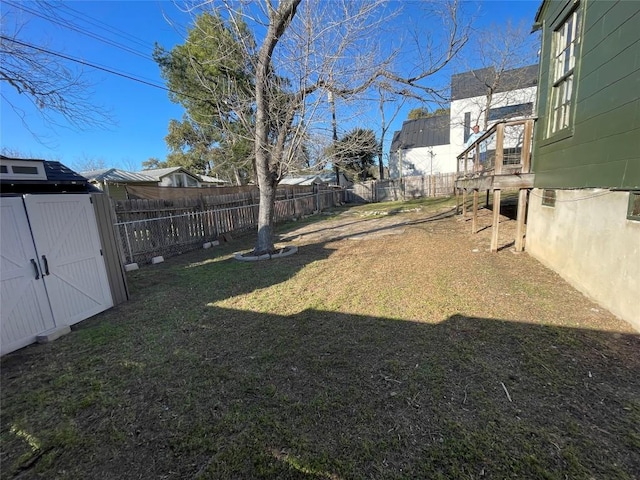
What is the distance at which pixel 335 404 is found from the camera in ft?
7.48

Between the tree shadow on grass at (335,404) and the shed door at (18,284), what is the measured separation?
0.33m

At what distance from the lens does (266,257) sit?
7.11m

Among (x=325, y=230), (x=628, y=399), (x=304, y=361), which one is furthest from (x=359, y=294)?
(x=325, y=230)

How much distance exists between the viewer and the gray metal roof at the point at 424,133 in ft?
86.7

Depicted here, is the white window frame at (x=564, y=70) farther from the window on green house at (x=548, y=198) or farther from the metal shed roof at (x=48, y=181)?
the metal shed roof at (x=48, y=181)

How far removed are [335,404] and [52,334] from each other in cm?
367

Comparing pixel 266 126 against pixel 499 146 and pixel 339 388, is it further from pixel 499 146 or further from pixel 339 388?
pixel 339 388

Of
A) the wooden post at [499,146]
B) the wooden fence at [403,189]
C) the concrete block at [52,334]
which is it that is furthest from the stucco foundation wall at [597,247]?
the wooden fence at [403,189]

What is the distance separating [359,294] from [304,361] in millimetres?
1872

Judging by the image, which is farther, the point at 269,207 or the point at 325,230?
the point at 325,230

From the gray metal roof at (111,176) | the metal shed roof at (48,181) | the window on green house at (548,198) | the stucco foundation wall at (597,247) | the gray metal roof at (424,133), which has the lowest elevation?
the stucco foundation wall at (597,247)

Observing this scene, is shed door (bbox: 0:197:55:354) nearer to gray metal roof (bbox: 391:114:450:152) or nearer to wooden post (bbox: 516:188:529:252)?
wooden post (bbox: 516:188:529:252)

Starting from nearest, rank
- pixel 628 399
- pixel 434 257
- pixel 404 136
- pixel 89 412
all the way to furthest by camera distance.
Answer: pixel 628 399
pixel 89 412
pixel 434 257
pixel 404 136

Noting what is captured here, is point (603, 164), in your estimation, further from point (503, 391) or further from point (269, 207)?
point (269, 207)
